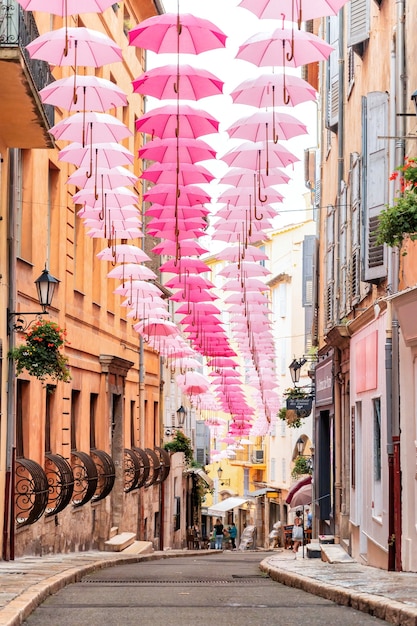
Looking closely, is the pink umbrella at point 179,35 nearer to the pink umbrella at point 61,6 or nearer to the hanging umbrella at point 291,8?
the hanging umbrella at point 291,8

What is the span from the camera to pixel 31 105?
53.3 feet

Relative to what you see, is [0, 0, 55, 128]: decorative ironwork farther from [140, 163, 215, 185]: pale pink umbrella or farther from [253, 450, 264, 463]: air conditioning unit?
[253, 450, 264, 463]: air conditioning unit

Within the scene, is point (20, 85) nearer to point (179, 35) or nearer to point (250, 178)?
point (179, 35)

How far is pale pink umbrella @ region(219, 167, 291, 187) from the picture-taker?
1809 centimetres

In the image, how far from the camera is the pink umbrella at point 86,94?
1512 centimetres

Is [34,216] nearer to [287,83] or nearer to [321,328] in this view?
[287,83]

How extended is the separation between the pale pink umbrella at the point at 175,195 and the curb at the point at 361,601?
19.6 ft

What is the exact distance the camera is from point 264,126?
1614 centimetres

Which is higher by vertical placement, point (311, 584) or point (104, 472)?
point (104, 472)

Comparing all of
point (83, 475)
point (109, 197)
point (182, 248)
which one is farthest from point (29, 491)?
point (83, 475)

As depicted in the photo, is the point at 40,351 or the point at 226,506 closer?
the point at 40,351

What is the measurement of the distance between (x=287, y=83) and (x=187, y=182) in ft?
10.3

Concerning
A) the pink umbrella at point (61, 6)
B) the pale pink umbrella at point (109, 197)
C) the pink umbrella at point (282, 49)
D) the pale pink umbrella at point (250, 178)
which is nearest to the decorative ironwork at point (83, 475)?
the pale pink umbrella at point (109, 197)

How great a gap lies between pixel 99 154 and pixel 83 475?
962 cm
